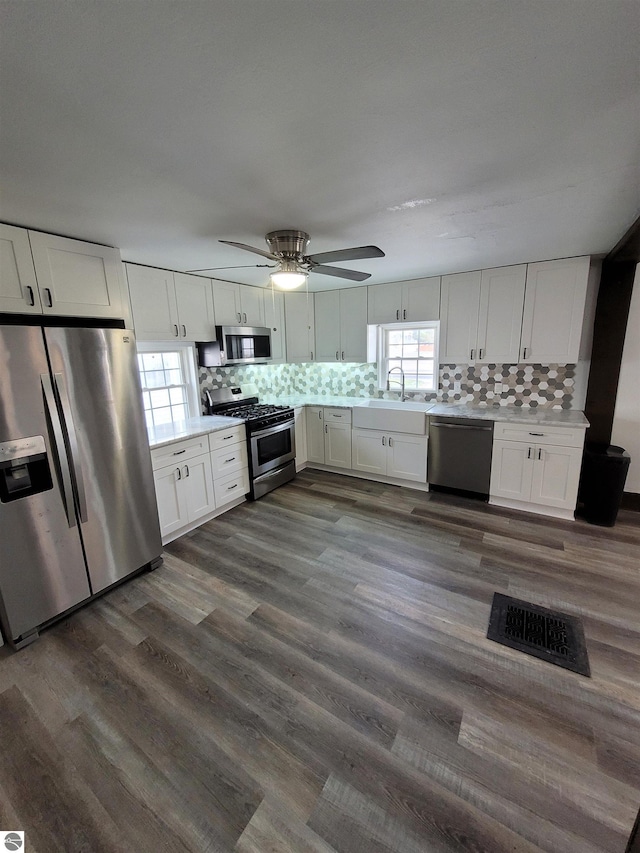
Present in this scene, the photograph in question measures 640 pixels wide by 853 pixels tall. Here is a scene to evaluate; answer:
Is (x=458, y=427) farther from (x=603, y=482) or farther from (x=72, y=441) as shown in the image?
(x=72, y=441)

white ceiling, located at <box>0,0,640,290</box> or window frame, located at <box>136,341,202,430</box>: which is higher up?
white ceiling, located at <box>0,0,640,290</box>

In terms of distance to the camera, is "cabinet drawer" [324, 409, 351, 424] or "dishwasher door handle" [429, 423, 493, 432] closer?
"dishwasher door handle" [429, 423, 493, 432]

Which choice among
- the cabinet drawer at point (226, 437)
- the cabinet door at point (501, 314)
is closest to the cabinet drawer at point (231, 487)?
the cabinet drawer at point (226, 437)

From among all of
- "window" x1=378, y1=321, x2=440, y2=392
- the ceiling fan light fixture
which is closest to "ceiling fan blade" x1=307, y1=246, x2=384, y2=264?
the ceiling fan light fixture

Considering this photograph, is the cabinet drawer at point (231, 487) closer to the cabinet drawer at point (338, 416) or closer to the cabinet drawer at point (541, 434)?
the cabinet drawer at point (338, 416)

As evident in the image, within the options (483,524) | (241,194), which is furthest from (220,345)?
(483,524)

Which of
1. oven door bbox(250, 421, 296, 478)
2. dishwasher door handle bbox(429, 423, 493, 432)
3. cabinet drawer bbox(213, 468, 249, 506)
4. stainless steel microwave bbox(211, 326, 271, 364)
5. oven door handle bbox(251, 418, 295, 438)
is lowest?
cabinet drawer bbox(213, 468, 249, 506)

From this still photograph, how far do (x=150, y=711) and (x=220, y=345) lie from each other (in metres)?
3.04

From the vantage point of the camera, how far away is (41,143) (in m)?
1.28

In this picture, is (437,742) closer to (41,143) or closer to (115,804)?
(115,804)

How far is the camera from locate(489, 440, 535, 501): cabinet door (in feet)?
11.1

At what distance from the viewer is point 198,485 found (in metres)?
3.25

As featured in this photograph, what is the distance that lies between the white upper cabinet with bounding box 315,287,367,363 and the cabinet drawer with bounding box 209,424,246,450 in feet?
5.47

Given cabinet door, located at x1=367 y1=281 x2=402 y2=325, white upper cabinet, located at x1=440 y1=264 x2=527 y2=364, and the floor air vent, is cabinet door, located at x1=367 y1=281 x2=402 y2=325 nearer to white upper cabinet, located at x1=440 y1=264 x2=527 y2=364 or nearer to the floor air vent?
white upper cabinet, located at x1=440 y1=264 x2=527 y2=364
